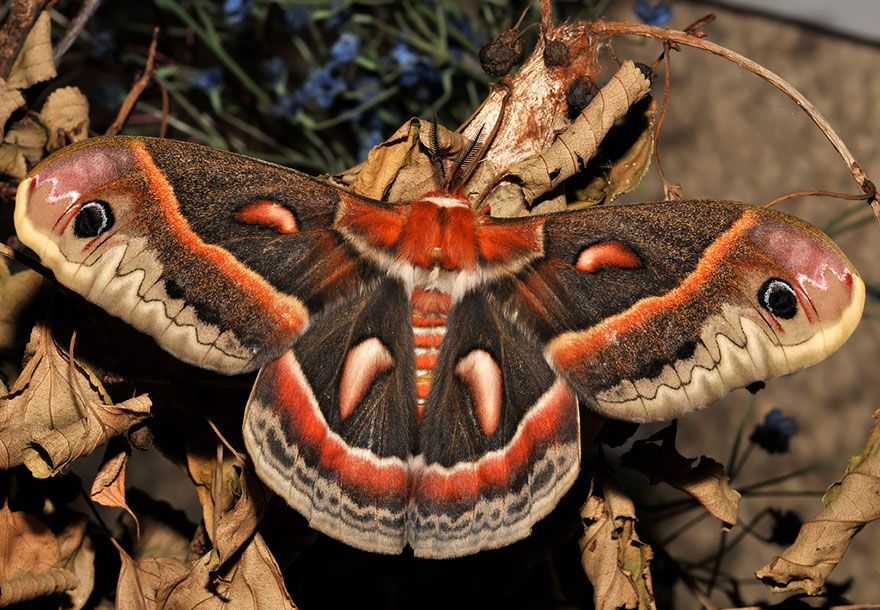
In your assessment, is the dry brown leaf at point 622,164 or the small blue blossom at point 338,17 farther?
the small blue blossom at point 338,17

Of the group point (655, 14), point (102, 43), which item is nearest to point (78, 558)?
point (102, 43)

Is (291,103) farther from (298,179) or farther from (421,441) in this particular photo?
(421,441)

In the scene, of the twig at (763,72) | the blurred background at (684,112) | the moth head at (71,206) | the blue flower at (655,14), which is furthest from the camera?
the blurred background at (684,112)

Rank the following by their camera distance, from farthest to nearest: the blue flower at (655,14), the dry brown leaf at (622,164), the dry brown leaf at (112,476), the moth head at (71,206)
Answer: the blue flower at (655,14), the dry brown leaf at (622,164), the dry brown leaf at (112,476), the moth head at (71,206)

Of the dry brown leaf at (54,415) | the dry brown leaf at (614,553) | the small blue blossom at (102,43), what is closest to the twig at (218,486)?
the dry brown leaf at (54,415)

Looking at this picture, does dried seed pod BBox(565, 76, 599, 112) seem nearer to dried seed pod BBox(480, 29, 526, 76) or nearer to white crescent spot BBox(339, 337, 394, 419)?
dried seed pod BBox(480, 29, 526, 76)

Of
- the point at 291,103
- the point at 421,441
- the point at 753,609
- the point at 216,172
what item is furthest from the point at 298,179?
the point at 291,103

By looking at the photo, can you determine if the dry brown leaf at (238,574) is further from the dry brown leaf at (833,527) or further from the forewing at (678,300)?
the dry brown leaf at (833,527)

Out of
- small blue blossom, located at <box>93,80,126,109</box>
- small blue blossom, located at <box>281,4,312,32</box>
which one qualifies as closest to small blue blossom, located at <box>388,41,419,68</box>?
small blue blossom, located at <box>281,4,312,32</box>
